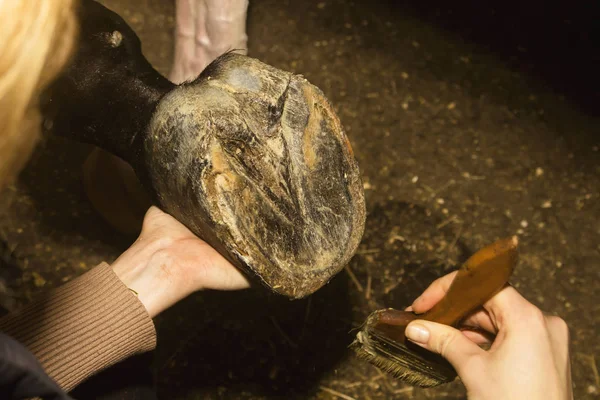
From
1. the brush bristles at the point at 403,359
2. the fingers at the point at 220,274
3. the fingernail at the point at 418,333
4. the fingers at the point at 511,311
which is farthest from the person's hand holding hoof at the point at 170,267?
the fingers at the point at 511,311

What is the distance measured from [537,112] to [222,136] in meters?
1.70

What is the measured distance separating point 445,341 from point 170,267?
0.60 metres

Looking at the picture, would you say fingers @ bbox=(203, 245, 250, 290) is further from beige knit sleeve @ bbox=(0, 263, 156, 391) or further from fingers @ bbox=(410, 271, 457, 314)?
fingers @ bbox=(410, 271, 457, 314)

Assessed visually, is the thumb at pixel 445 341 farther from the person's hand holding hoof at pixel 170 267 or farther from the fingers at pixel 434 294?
the person's hand holding hoof at pixel 170 267

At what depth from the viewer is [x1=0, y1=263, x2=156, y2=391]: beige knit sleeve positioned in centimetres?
113

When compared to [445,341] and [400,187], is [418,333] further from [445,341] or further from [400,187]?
[400,187]

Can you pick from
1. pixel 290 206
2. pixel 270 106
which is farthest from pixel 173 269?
pixel 270 106

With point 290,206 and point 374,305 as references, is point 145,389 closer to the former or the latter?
point 290,206

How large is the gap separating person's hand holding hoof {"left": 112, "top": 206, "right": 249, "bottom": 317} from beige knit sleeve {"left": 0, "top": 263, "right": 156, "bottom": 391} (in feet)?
0.15

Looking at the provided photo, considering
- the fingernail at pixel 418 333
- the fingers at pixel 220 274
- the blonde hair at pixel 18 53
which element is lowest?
the fingers at pixel 220 274

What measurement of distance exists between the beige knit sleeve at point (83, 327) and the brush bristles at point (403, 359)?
0.46m

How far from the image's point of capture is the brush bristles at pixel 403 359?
1235mm

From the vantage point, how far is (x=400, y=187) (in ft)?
7.00

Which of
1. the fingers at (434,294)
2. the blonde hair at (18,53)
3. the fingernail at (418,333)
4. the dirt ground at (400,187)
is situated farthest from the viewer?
the dirt ground at (400,187)
